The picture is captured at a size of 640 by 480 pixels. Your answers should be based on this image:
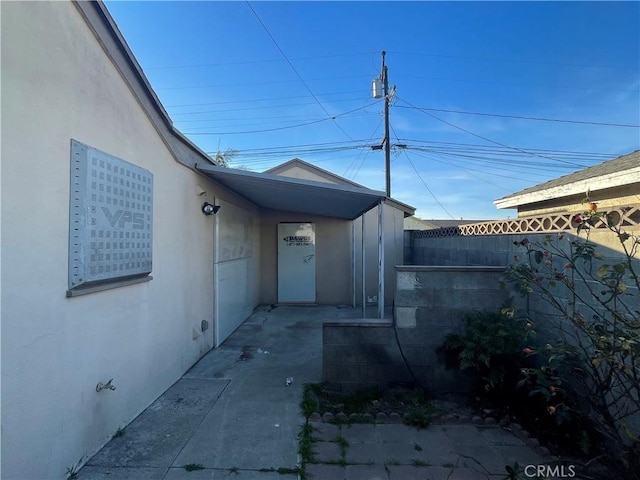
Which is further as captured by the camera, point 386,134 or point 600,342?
point 386,134

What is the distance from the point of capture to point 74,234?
205 centimetres

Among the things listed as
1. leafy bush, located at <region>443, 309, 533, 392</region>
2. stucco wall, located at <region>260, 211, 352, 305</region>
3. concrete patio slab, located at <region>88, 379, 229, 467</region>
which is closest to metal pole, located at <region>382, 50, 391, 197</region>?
stucco wall, located at <region>260, 211, 352, 305</region>

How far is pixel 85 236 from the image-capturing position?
2.15 metres

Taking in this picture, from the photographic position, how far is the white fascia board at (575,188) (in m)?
3.03

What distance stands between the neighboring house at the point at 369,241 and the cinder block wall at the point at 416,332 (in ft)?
13.6

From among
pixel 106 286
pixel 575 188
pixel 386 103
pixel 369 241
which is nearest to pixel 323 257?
pixel 369 241

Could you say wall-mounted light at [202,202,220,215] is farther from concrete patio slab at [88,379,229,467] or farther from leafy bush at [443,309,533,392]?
leafy bush at [443,309,533,392]

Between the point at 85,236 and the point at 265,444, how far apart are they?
6.71ft

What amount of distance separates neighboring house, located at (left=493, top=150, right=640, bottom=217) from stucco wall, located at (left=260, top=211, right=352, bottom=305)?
3.64m

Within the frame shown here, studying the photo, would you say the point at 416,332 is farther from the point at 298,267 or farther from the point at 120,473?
the point at 298,267

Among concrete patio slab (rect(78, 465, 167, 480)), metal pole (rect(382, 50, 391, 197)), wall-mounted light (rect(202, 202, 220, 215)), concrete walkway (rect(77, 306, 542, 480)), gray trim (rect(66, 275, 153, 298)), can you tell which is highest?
metal pole (rect(382, 50, 391, 197))

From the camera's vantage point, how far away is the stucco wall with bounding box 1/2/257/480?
5.33 feet

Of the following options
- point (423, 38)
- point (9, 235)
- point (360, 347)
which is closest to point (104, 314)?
point (9, 235)

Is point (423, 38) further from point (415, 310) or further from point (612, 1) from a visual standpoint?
point (415, 310)
